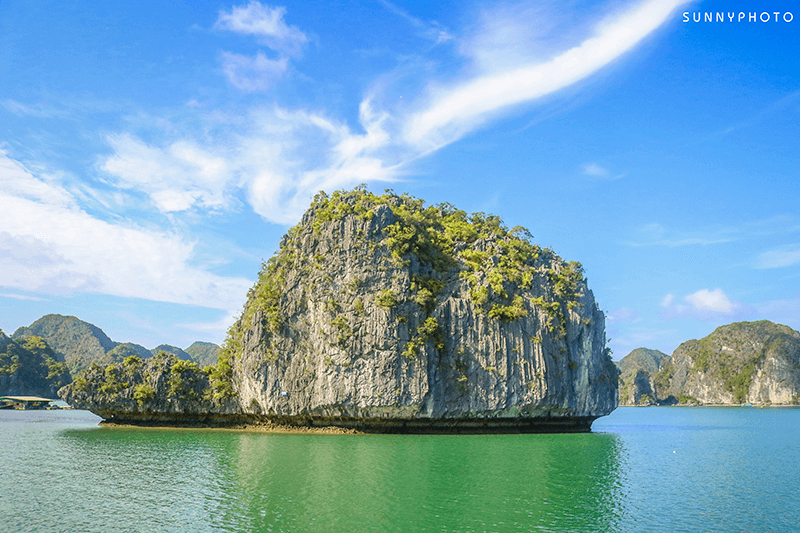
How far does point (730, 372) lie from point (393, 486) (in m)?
134

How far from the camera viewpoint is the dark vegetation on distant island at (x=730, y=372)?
111 meters

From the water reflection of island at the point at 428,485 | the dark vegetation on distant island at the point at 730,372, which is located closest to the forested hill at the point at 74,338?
the dark vegetation on distant island at the point at 730,372

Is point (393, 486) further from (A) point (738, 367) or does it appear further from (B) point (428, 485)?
(A) point (738, 367)

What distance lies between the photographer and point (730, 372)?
12456cm

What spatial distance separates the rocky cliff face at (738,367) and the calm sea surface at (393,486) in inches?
3932

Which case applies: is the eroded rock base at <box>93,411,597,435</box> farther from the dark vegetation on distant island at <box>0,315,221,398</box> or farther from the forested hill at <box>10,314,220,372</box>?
the forested hill at <box>10,314,220,372</box>

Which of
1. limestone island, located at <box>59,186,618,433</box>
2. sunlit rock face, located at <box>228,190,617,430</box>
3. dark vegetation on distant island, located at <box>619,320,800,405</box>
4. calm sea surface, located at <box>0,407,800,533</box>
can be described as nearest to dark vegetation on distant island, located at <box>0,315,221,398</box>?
limestone island, located at <box>59,186,618,433</box>

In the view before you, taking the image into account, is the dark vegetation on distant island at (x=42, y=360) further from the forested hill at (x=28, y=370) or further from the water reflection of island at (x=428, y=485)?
the water reflection of island at (x=428, y=485)

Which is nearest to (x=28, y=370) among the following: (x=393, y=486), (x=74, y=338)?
(x=74, y=338)

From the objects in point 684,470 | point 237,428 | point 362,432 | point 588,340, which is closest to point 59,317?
point 237,428

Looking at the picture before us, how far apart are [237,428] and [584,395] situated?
2722cm

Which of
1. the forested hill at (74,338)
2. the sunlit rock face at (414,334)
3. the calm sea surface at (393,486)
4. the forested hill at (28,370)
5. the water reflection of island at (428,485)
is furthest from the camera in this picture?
the forested hill at (74,338)

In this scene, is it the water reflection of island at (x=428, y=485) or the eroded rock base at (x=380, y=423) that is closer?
the water reflection of island at (x=428, y=485)

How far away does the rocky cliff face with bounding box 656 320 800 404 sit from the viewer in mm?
111188
